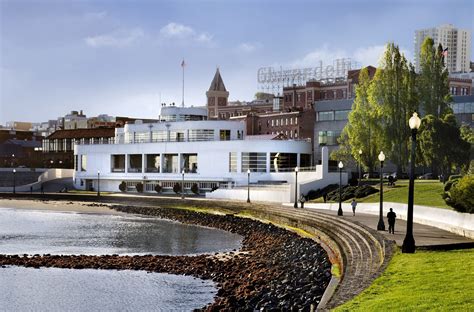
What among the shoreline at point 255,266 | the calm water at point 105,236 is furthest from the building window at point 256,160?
the shoreline at point 255,266

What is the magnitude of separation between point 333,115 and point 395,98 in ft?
136

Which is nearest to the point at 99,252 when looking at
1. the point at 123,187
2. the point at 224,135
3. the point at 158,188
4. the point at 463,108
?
Answer: the point at 158,188

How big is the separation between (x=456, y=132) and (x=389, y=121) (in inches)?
379

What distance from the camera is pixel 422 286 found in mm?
20641

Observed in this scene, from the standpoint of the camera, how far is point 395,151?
76.8 m

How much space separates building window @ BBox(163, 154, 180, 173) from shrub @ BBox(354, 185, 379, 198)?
44.9m

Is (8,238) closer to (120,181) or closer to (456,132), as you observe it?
(456,132)

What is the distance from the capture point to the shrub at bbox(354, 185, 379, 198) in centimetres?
6916

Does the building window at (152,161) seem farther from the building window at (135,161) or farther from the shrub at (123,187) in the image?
the shrub at (123,187)

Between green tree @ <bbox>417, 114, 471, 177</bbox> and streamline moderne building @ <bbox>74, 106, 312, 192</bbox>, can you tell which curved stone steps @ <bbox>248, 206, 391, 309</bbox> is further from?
streamline moderne building @ <bbox>74, 106, 312, 192</bbox>

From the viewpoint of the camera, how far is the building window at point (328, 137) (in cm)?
11656

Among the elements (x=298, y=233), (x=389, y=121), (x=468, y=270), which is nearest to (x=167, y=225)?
(x=298, y=233)

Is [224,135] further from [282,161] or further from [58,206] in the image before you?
[58,206]

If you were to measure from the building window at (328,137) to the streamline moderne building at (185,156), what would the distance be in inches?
376
